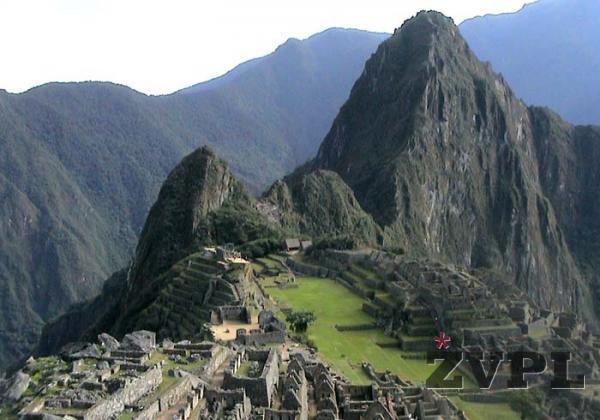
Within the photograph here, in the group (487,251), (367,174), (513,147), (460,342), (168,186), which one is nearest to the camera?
(460,342)

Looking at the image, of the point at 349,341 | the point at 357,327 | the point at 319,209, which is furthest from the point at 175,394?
the point at 319,209

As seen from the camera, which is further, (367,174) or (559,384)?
(367,174)

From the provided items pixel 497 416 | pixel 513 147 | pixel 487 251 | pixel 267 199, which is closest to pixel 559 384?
pixel 497 416

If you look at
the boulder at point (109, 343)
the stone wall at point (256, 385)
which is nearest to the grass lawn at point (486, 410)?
the stone wall at point (256, 385)

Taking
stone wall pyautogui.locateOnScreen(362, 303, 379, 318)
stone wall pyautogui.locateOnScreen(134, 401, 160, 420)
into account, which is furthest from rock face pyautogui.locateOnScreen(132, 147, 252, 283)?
stone wall pyautogui.locateOnScreen(134, 401, 160, 420)

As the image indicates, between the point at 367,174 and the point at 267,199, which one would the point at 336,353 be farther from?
the point at 367,174

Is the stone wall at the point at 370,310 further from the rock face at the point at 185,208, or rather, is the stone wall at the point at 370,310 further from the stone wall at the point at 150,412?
the stone wall at the point at 150,412

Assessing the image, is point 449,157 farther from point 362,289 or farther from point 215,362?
point 215,362
